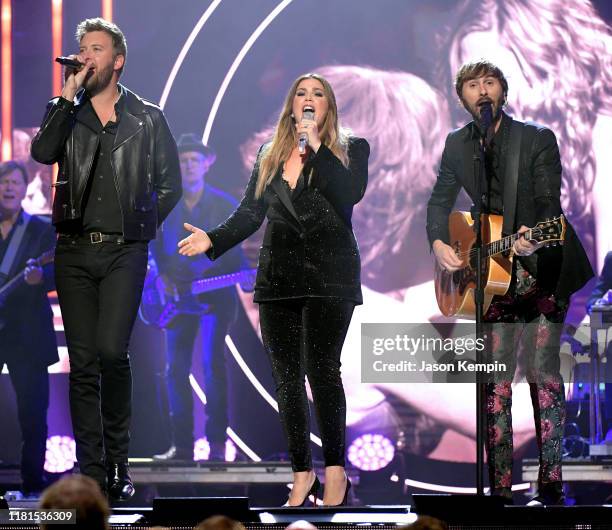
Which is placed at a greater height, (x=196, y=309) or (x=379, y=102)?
(x=379, y=102)

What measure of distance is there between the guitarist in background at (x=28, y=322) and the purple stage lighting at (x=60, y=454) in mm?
60

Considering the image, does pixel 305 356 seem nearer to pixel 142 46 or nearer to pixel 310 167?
pixel 310 167

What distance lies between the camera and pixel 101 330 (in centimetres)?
465

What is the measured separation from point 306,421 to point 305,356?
0.29 meters

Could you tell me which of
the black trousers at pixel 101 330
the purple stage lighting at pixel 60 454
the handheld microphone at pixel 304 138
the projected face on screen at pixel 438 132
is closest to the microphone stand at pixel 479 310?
the handheld microphone at pixel 304 138

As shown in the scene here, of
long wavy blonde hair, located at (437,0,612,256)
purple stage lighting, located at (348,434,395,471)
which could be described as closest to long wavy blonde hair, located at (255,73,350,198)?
long wavy blonde hair, located at (437,0,612,256)

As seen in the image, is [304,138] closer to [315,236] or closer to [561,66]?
[315,236]

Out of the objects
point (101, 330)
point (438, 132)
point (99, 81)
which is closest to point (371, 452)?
point (438, 132)

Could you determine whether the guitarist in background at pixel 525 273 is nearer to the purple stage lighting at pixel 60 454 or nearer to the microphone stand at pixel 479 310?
the microphone stand at pixel 479 310

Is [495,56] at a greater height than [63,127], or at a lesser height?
greater

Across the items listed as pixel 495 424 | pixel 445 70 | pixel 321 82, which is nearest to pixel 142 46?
pixel 445 70

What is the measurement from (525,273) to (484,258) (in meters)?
0.23

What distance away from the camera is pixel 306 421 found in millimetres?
4625

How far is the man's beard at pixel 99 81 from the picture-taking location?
4.89m
